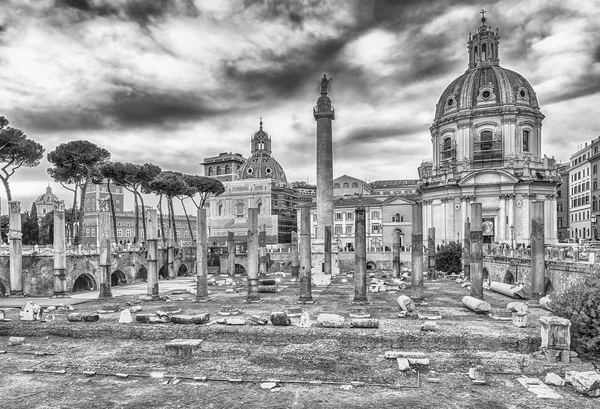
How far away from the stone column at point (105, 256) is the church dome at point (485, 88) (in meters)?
42.8

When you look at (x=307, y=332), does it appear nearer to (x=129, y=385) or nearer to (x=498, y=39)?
(x=129, y=385)

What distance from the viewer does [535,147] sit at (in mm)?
56062

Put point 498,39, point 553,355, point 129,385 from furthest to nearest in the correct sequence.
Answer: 1. point 498,39
2. point 553,355
3. point 129,385

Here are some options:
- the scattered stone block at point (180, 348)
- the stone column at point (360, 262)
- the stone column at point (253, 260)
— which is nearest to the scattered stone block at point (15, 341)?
the scattered stone block at point (180, 348)

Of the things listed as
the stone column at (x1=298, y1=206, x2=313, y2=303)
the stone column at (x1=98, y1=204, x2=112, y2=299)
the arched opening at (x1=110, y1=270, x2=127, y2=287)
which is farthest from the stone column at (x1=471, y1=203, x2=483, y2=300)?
the arched opening at (x1=110, y1=270, x2=127, y2=287)

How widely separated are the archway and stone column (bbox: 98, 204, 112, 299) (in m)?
8.16

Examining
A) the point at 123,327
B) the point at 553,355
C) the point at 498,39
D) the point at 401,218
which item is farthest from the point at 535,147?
the point at 123,327

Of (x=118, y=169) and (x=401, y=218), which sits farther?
(x=401, y=218)

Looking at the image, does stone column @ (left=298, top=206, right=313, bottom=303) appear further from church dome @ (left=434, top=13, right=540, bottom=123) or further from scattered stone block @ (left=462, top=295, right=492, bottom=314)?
church dome @ (left=434, top=13, right=540, bottom=123)

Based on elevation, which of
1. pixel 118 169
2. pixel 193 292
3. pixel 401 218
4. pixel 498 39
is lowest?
pixel 193 292

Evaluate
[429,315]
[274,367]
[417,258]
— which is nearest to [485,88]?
[417,258]

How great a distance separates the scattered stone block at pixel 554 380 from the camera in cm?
1145

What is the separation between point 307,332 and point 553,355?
694 centimetres

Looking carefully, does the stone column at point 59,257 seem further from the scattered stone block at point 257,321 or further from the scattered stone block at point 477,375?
the scattered stone block at point 477,375
